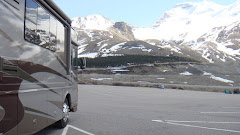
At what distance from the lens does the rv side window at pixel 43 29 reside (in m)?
4.89

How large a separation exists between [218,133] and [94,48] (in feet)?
528

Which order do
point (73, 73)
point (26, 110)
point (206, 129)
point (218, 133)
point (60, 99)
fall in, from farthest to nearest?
1. point (73, 73)
2. point (206, 129)
3. point (218, 133)
4. point (60, 99)
5. point (26, 110)

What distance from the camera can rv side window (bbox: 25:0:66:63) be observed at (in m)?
4.89

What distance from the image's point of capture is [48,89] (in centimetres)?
580

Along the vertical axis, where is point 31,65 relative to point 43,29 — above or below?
below

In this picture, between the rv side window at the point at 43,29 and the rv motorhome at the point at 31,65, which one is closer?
the rv motorhome at the point at 31,65

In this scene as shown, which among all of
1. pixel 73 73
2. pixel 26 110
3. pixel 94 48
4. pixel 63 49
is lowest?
pixel 26 110

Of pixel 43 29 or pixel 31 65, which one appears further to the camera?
pixel 43 29

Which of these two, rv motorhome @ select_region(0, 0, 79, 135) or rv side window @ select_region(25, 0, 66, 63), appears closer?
rv motorhome @ select_region(0, 0, 79, 135)

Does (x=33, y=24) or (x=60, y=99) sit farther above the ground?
(x=33, y=24)

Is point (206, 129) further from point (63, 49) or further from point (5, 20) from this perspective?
point (5, 20)

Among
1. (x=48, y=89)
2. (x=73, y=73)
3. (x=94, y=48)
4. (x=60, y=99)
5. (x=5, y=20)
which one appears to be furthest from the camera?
(x=94, y=48)

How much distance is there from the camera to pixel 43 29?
5691 millimetres

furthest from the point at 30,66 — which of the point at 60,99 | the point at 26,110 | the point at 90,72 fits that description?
the point at 90,72
